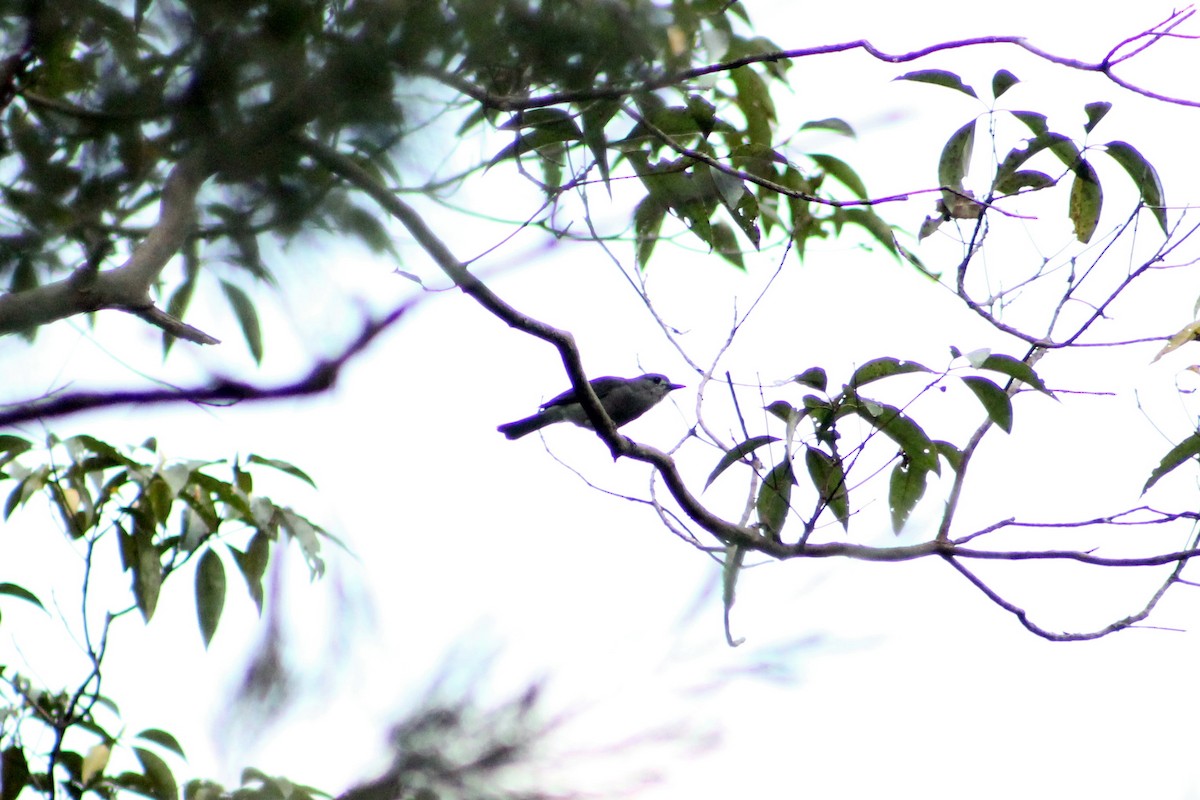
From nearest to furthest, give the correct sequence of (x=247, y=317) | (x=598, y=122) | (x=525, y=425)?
(x=247, y=317), (x=598, y=122), (x=525, y=425)

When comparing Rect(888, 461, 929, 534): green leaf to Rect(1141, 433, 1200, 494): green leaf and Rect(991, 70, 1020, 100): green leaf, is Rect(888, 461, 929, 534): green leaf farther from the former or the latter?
Rect(991, 70, 1020, 100): green leaf

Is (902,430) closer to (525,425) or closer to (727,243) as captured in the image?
(727,243)

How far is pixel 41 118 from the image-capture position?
4.61ft

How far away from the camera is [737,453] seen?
3.80 m

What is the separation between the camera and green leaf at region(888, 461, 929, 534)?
380 centimetres

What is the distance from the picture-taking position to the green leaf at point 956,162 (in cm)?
409

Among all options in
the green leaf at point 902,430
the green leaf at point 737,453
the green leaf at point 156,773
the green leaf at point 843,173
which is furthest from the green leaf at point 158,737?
the green leaf at point 843,173

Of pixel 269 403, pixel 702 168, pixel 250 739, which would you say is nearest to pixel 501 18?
pixel 269 403

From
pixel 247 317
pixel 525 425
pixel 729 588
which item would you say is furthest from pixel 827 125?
pixel 525 425

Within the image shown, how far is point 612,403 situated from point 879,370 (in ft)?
15.7

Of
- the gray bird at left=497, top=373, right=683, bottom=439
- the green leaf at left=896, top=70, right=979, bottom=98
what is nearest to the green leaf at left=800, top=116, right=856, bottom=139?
the green leaf at left=896, top=70, right=979, bottom=98

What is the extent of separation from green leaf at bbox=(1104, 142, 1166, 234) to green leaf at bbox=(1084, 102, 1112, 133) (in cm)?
10

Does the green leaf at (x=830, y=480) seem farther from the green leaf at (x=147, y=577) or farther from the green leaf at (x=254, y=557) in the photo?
the green leaf at (x=147, y=577)

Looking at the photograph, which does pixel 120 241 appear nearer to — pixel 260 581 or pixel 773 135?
pixel 260 581
